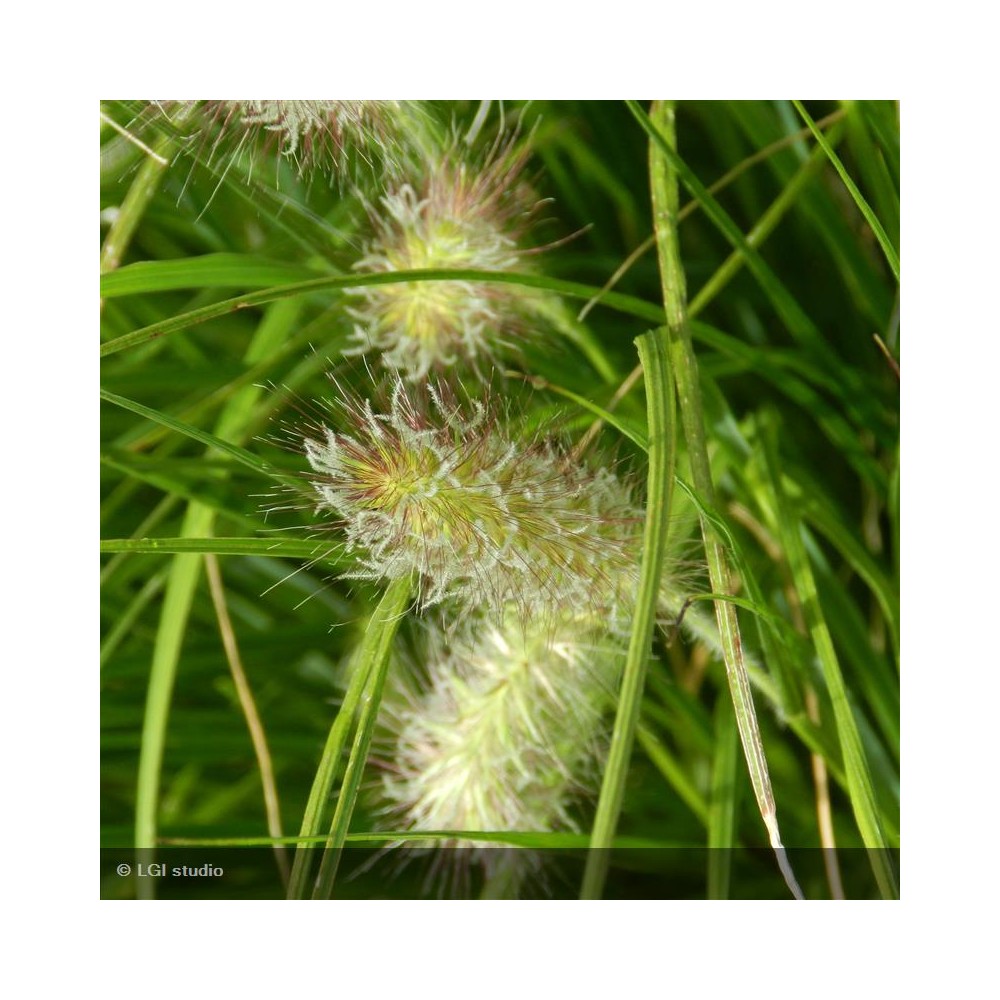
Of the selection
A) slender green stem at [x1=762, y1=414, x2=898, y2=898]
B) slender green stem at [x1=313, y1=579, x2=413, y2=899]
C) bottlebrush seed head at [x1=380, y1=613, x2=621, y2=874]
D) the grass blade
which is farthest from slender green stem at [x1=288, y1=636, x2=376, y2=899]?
the grass blade

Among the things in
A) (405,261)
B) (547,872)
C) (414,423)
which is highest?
(405,261)

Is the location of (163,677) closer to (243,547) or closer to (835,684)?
(243,547)

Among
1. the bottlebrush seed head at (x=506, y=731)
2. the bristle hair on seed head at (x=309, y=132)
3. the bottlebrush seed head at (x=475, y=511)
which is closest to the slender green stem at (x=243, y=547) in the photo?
the bottlebrush seed head at (x=475, y=511)

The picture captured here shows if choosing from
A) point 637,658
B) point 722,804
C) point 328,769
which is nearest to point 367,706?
point 328,769
